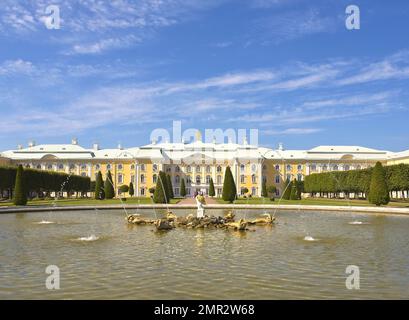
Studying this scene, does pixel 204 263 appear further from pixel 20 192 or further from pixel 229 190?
pixel 229 190

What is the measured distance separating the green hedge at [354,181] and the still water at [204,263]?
96.8ft

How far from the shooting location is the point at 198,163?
261ft

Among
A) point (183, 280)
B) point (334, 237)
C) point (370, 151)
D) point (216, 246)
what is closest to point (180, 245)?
point (216, 246)

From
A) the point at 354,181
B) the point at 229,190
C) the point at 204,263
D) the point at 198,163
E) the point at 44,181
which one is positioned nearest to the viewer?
the point at 204,263

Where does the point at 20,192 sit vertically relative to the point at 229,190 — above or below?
above

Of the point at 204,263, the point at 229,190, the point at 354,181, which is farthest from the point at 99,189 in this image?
the point at 204,263

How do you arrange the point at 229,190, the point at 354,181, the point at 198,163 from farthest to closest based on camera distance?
the point at 198,163 → the point at 354,181 → the point at 229,190

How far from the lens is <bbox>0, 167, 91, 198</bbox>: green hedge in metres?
48.1

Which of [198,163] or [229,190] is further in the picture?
[198,163]

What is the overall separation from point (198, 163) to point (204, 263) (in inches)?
2677

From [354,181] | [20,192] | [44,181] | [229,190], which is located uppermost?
[44,181]

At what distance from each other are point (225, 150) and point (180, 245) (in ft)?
220

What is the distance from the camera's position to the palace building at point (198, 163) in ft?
253
